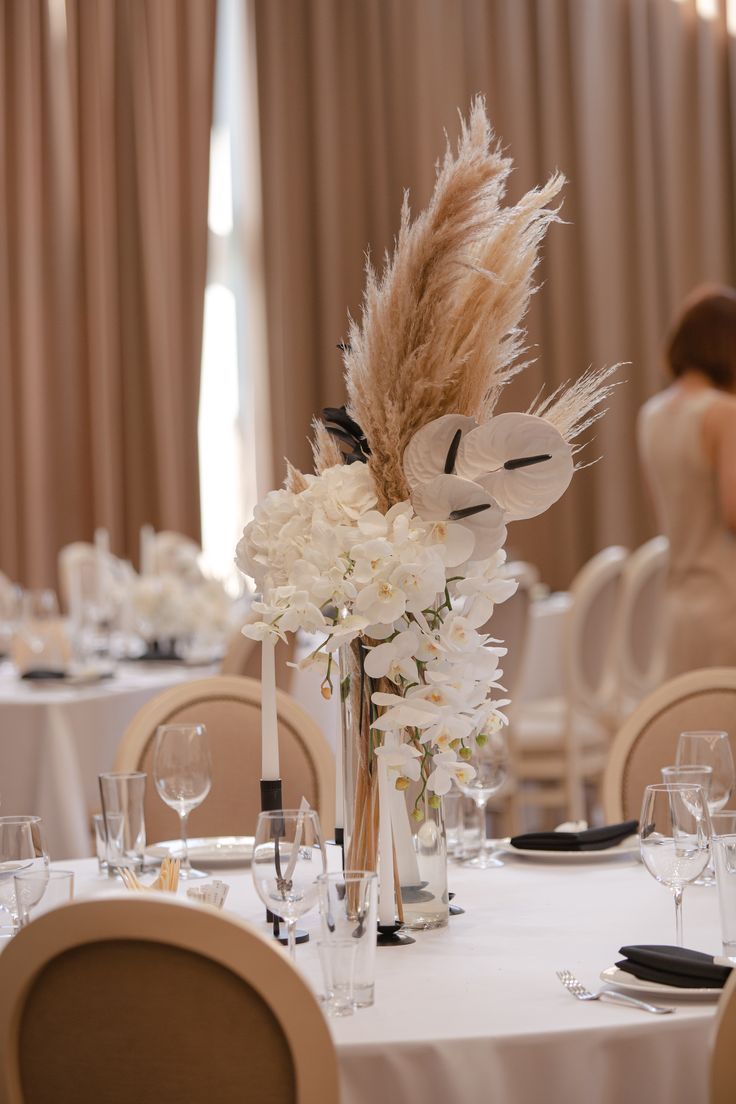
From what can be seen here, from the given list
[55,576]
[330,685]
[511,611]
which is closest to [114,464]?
[55,576]

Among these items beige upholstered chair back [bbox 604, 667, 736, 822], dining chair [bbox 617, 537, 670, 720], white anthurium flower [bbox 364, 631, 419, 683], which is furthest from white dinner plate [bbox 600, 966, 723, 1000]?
dining chair [bbox 617, 537, 670, 720]

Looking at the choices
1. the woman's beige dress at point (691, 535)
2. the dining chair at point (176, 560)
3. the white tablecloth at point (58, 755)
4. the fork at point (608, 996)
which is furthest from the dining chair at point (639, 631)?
the fork at point (608, 996)

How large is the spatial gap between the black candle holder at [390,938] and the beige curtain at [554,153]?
6.35m

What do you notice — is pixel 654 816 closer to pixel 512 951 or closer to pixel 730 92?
pixel 512 951

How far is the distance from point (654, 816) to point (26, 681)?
264cm

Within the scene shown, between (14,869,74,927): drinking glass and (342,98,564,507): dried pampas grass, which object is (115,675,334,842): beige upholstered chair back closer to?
(14,869,74,927): drinking glass

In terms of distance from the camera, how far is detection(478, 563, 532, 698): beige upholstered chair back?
446cm

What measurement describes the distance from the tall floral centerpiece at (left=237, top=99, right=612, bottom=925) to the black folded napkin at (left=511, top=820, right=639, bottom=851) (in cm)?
45

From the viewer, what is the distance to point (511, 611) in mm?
4488

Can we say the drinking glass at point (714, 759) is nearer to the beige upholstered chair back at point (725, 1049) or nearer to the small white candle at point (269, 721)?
the small white candle at point (269, 721)

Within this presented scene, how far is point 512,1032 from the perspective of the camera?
1303mm

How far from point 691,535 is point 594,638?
1574 mm

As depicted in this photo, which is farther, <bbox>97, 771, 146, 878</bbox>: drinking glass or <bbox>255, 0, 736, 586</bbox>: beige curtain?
<bbox>255, 0, 736, 586</bbox>: beige curtain

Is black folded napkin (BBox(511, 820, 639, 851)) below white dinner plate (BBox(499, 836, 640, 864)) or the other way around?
the other way around
